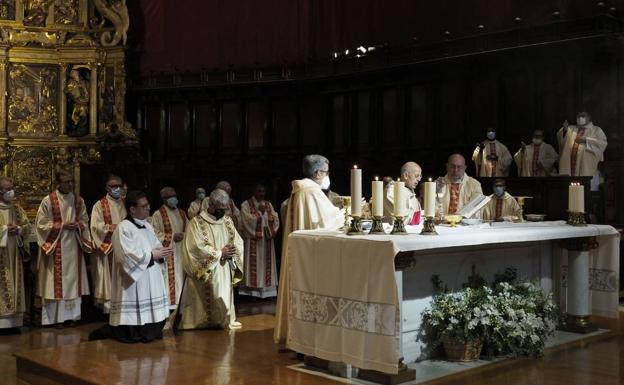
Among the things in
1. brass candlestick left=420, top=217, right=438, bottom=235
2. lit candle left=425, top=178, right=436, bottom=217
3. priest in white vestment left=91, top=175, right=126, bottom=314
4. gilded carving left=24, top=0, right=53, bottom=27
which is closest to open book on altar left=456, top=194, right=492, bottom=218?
lit candle left=425, top=178, right=436, bottom=217

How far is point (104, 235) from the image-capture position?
925cm

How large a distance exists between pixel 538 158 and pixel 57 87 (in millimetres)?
8876

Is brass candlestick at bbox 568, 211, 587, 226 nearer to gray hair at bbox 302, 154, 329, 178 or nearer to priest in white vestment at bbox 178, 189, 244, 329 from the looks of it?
gray hair at bbox 302, 154, 329, 178

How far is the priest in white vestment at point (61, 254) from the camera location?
9180mm

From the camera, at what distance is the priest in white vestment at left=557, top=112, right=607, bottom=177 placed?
11.1 metres

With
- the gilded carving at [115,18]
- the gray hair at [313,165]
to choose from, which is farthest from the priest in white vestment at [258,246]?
the gray hair at [313,165]

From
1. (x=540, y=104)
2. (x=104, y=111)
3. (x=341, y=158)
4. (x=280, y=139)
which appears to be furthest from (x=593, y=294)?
(x=104, y=111)

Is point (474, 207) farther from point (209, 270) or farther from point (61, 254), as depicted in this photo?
point (61, 254)

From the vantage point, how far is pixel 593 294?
25.8 feet

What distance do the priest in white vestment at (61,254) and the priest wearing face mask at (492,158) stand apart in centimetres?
602

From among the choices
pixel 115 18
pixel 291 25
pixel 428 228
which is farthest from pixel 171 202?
pixel 291 25

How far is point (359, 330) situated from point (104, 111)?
1040cm

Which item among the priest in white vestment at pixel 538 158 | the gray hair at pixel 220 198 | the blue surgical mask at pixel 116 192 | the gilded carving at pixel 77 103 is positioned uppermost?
the gilded carving at pixel 77 103

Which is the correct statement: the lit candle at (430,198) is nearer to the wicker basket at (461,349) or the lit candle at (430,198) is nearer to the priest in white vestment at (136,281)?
the wicker basket at (461,349)
